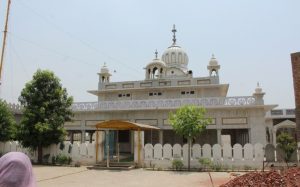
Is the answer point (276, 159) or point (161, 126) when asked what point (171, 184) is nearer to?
point (276, 159)

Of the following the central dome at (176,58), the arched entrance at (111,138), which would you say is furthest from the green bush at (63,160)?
the central dome at (176,58)

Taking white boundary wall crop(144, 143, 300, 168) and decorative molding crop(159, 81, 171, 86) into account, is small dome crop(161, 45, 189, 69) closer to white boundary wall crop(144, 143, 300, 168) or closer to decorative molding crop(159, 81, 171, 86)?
decorative molding crop(159, 81, 171, 86)

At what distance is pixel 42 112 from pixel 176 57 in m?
18.5

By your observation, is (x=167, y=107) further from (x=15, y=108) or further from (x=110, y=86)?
(x=15, y=108)

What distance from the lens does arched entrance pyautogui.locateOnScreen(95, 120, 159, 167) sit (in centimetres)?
1962

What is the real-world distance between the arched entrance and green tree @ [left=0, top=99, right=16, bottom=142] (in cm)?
722

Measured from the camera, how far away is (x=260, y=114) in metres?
22.8

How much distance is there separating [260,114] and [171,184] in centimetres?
1233

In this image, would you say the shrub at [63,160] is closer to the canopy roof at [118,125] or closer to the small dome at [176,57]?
the canopy roof at [118,125]

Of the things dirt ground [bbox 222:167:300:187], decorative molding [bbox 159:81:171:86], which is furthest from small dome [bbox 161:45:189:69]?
dirt ground [bbox 222:167:300:187]

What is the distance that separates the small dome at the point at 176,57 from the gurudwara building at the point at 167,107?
1.93 m

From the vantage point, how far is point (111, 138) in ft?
72.1

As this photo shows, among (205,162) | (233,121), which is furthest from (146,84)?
(205,162)

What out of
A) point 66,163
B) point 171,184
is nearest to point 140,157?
point 66,163
